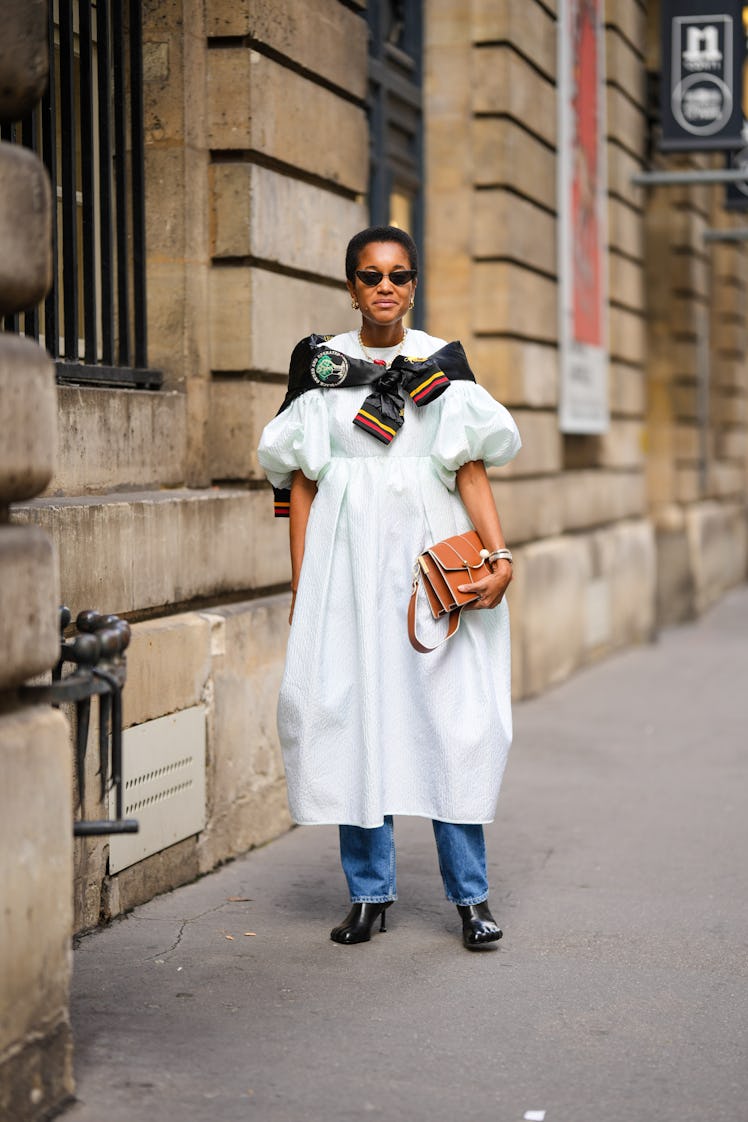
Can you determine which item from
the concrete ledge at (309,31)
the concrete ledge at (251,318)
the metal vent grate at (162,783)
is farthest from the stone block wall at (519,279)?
the metal vent grate at (162,783)

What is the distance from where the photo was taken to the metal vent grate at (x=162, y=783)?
209 inches

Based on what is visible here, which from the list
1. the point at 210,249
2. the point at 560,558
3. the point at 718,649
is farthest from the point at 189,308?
the point at 718,649

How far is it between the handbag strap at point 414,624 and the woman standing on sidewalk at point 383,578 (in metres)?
0.08

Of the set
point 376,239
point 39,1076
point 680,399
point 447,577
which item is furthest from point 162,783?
point 680,399

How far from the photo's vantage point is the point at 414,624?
471 centimetres

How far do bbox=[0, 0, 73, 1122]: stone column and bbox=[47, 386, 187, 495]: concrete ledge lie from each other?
1.59 metres

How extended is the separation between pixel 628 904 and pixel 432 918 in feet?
2.16

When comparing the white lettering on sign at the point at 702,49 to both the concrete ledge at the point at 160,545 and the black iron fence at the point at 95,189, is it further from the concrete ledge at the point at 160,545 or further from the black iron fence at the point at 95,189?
the black iron fence at the point at 95,189

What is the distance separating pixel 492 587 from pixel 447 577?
14 cm

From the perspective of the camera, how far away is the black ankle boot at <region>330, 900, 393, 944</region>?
4.98 m

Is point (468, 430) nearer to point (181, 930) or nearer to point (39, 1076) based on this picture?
point (181, 930)

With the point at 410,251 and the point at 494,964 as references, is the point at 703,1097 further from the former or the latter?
the point at 410,251

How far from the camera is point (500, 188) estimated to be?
402 inches

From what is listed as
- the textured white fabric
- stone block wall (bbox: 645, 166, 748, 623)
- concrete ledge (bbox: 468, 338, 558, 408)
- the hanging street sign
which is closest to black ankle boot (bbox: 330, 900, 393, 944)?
the textured white fabric
